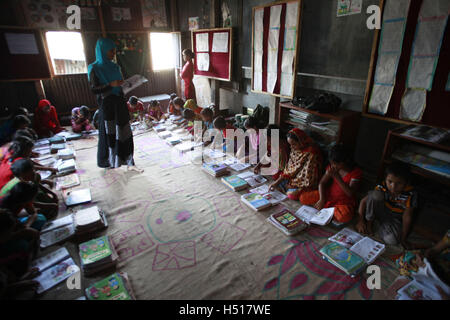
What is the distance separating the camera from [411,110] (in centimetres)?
234

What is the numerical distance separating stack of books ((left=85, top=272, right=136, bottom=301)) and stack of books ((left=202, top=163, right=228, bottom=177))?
172cm

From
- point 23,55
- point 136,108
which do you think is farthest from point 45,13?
point 136,108

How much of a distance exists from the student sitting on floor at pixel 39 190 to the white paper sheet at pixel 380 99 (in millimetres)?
3356

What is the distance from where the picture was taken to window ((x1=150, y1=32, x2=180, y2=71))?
6.59 metres

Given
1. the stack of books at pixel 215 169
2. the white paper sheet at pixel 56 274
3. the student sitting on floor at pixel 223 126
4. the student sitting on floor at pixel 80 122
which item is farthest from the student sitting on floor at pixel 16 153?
the student sitting on floor at pixel 80 122

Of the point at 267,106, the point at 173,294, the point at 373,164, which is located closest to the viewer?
the point at 173,294

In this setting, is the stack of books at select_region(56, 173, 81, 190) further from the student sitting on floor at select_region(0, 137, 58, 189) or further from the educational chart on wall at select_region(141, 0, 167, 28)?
the educational chart on wall at select_region(141, 0, 167, 28)

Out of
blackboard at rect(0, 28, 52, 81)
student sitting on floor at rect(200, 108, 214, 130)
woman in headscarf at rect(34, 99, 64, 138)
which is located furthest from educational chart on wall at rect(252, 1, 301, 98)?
blackboard at rect(0, 28, 52, 81)

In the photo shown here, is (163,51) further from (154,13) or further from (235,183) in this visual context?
(235,183)

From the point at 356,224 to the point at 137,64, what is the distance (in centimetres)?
612

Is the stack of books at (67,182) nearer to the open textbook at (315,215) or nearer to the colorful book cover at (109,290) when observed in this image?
the colorful book cover at (109,290)

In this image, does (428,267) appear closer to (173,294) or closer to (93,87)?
(173,294)

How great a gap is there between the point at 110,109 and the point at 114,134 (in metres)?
0.33
